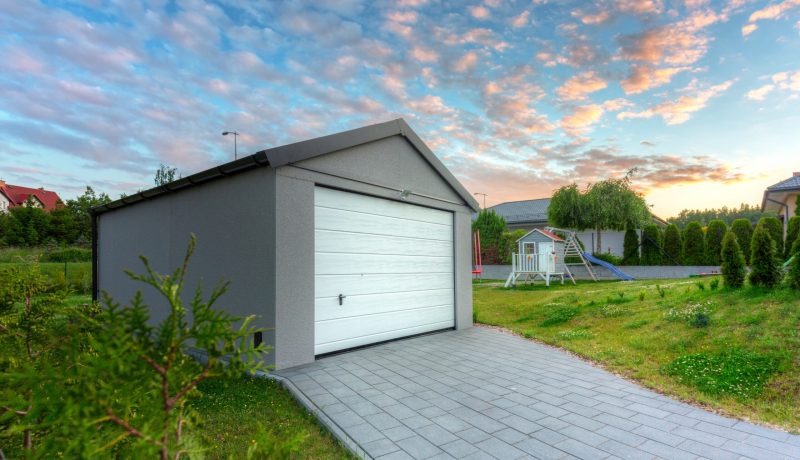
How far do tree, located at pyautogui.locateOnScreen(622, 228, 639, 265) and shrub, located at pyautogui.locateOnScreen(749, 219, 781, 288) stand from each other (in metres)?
14.0

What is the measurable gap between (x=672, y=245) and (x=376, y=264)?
1818 centimetres

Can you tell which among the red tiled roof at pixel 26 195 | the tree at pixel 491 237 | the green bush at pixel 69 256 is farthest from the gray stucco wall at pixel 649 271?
the red tiled roof at pixel 26 195

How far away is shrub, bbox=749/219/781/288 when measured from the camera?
6.16 m

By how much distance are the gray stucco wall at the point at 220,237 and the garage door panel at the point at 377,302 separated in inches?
34.9

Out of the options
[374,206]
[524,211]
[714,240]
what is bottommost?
[714,240]

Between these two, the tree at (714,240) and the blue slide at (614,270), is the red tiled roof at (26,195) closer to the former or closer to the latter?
the blue slide at (614,270)

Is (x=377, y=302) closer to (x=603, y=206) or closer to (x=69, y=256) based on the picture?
(x=603, y=206)

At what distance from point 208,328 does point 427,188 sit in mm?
6581

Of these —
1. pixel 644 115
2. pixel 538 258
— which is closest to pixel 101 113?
pixel 644 115

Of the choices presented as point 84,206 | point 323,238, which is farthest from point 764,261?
point 84,206

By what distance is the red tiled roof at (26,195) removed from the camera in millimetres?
36603

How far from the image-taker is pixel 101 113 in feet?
32.0

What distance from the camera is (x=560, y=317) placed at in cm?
841

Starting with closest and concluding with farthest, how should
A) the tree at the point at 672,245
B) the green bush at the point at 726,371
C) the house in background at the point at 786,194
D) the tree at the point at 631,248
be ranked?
the green bush at the point at 726,371, the house in background at the point at 786,194, the tree at the point at 672,245, the tree at the point at 631,248
